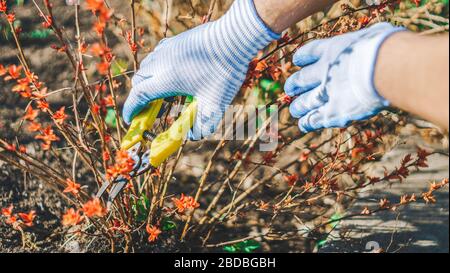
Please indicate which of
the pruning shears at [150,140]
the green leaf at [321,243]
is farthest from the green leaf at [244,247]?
the pruning shears at [150,140]

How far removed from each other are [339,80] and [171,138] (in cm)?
62

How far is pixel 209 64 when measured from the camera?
1721 mm

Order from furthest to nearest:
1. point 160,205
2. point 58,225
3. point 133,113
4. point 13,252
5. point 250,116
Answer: point 250,116 < point 58,225 < point 13,252 < point 160,205 < point 133,113

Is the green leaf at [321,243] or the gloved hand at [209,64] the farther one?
→ the green leaf at [321,243]

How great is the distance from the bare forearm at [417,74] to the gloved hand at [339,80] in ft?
0.14

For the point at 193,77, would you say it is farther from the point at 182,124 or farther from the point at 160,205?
the point at 160,205

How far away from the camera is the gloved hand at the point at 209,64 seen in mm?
1658

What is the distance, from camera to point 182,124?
1.77 meters

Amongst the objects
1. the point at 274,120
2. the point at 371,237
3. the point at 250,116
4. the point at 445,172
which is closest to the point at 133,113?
the point at 274,120

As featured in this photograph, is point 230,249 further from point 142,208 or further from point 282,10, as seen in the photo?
point 282,10

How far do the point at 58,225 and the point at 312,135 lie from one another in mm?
1602

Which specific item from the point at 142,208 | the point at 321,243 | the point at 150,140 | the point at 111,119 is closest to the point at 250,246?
the point at 321,243

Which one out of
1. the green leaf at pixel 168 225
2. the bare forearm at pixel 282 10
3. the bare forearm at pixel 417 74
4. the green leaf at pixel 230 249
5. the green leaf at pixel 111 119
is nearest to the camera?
the bare forearm at pixel 417 74

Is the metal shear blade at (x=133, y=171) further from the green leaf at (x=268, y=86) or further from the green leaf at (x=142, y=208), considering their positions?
the green leaf at (x=268, y=86)
